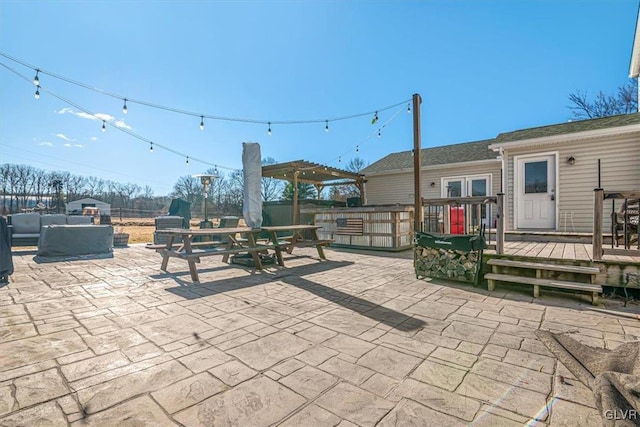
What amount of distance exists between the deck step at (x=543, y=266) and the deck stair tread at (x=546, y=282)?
5.8 inches

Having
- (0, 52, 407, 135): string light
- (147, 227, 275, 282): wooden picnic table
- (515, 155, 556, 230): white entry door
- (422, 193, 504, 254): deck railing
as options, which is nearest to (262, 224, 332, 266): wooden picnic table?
(147, 227, 275, 282): wooden picnic table

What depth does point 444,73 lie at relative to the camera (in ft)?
30.8

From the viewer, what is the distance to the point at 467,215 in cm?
649

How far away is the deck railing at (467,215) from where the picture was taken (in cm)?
395

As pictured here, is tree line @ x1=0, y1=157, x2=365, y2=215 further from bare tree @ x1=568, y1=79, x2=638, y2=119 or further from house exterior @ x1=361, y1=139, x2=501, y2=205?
bare tree @ x1=568, y1=79, x2=638, y2=119

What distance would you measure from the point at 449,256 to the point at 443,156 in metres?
7.59

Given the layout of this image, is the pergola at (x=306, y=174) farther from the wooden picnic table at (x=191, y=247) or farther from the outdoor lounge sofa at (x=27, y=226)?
the outdoor lounge sofa at (x=27, y=226)

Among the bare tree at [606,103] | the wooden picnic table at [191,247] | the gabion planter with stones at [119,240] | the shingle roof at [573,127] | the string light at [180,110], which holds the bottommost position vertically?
the gabion planter with stones at [119,240]

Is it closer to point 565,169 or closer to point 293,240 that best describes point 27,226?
point 293,240

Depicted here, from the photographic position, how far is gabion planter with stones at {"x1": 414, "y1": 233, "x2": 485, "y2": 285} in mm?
4004

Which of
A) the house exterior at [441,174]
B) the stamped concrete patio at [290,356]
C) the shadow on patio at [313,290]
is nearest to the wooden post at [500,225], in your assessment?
the stamped concrete patio at [290,356]

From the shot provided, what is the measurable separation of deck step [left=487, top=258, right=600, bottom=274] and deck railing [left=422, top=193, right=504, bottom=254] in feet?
0.54

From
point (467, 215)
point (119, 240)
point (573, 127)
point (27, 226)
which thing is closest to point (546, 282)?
point (467, 215)

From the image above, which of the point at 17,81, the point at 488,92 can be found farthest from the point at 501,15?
the point at 17,81
